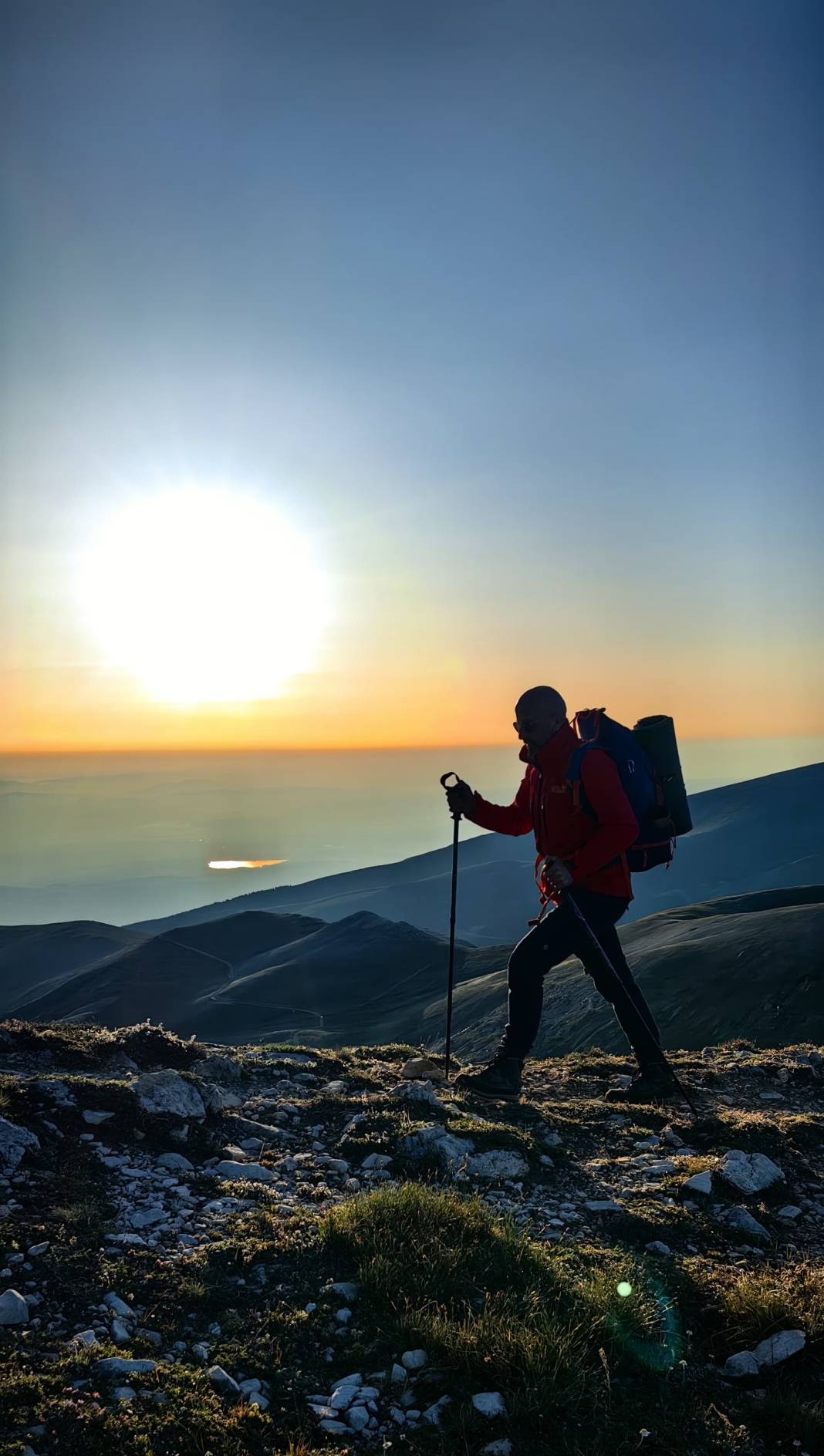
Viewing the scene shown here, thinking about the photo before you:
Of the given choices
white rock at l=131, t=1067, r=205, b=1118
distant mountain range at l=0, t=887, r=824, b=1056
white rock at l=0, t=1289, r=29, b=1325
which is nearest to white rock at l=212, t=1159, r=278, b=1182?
white rock at l=131, t=1067, r=205, b=1118

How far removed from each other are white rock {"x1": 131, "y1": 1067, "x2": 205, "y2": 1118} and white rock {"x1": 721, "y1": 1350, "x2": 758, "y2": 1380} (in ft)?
14.9

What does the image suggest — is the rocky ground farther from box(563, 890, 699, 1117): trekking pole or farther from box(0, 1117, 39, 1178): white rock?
box(563, 890, 699, 1117): trekking pole

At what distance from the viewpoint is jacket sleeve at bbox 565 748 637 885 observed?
7824mm

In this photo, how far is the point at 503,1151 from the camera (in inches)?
268

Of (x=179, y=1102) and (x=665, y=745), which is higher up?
(x=665, y=745)

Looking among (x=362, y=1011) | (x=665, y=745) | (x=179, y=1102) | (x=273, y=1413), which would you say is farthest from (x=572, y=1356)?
(x=362, y=1011)

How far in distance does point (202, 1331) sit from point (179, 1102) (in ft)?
10.3

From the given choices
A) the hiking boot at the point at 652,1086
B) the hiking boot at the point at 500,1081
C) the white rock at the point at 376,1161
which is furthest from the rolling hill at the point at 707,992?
the white rock at the point at 376,1161

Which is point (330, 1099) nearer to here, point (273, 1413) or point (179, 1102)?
point (179, 1102)

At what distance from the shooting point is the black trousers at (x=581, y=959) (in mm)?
8258

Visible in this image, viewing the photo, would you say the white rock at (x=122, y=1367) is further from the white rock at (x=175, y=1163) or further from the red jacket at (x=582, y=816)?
the red jacket at (x=582, y=816)

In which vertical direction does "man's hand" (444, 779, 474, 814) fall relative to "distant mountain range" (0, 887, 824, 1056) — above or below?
above

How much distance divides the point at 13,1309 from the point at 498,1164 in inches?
153

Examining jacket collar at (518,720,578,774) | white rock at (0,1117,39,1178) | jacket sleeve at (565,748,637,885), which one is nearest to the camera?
white rock at (0,1117,39,1178)
